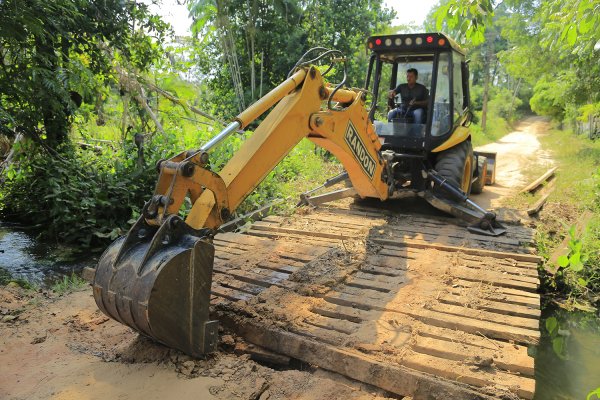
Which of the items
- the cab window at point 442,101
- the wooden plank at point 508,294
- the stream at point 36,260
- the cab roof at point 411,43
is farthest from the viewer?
the cab window at point 442,101

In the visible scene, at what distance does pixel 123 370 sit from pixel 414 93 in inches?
200

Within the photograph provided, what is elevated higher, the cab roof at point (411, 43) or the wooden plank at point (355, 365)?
the cab roof at point (411, 43)

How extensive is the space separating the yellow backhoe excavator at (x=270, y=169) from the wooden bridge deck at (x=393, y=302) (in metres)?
0.57

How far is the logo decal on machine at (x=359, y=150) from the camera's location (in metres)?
4.61

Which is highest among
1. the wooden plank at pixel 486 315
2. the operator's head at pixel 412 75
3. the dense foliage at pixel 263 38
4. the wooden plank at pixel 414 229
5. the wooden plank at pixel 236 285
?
the dense foliage at pixel 263 38

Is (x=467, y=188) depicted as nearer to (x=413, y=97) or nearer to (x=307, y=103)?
(x=413, y=97)

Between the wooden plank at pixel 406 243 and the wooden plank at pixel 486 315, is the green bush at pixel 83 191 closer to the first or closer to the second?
the wooden plank at pixel 406 243

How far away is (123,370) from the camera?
2701 mm

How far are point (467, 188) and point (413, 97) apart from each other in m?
1.74

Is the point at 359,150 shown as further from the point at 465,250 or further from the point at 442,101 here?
the point at 442,101

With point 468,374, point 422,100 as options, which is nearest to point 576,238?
point 422,100

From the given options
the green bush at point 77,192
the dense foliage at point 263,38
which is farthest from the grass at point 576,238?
the dense foliage at point 263,38

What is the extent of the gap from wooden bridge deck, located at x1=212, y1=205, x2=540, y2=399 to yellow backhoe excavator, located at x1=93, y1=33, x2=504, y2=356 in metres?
0.57

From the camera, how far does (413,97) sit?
6391 mm
